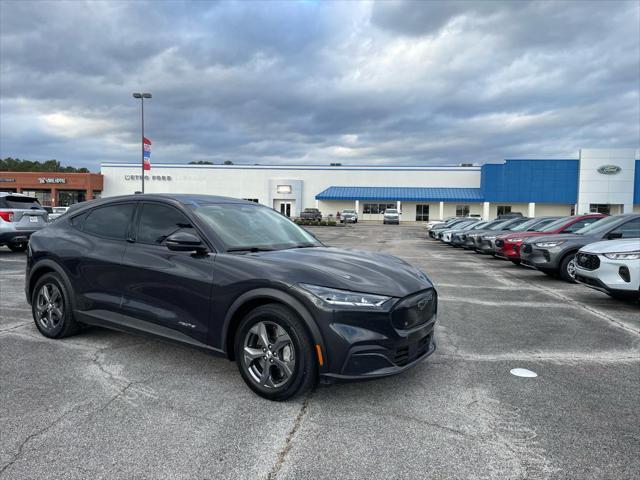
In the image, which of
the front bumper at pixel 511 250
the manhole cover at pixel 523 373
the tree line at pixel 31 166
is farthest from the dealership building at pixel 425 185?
the tree line at pixel 31 166

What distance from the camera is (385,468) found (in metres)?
2.69

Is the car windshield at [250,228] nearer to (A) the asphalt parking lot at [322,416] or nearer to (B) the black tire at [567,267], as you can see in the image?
(A) the asphalt parking lot at [322,416]

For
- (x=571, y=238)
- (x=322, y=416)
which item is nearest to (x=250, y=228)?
(x=322, y=416)

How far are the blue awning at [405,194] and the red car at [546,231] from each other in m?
46.7

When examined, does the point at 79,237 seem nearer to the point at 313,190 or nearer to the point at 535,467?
the point at 535,467

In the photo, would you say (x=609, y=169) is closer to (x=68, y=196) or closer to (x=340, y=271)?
(x=340, y=271)

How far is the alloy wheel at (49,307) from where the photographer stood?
505 cm

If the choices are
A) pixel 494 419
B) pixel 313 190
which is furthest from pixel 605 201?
pixel 494 419

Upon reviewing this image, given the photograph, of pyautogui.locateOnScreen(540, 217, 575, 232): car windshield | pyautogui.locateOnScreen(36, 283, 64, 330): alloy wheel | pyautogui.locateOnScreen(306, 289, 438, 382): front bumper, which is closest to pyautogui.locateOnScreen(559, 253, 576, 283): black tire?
pyautogui.locateOnScreen(540, 217, 575, 232): car windshield

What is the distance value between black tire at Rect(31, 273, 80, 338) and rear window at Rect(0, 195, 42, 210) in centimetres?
988

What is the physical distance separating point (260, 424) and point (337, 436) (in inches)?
21.8

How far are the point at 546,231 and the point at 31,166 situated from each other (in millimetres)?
153293

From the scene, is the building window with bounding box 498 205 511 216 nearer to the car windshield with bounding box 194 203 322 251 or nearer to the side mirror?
the car windshield with bounding box 194 203 322 251

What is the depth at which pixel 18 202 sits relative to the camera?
1362 cm
